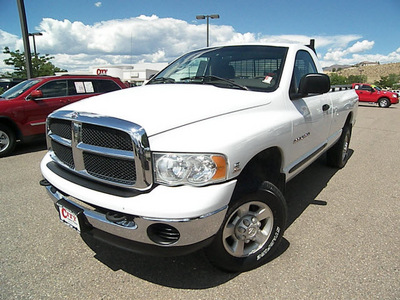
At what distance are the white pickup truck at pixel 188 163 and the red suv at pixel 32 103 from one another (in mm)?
4453

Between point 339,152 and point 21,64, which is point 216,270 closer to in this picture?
point 339,152

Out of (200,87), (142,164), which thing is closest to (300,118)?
(200,87)

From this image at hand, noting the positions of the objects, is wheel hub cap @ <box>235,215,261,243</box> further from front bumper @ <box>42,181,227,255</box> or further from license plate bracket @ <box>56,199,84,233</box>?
license plate bracket @ <box>56,199,84,233</box>

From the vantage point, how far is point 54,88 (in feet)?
22.5

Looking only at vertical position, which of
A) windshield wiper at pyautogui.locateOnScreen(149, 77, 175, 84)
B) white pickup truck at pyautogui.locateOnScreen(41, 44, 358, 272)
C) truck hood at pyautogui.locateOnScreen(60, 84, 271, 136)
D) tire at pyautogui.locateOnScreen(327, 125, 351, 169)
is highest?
windshield wiper at pyautogui.locateOnScreen(149, 77, 175, 84)

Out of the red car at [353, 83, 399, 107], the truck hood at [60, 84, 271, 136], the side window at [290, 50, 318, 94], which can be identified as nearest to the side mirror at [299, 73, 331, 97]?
the side window at [290, 50, 318, 94]

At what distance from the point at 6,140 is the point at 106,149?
5.49 metres

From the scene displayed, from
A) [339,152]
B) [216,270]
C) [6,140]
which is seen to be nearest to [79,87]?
[6,140]

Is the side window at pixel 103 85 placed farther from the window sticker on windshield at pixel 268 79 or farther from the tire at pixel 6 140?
the window sticker on windshield at pixel 268 79

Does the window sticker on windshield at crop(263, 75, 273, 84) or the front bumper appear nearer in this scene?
the front bumper

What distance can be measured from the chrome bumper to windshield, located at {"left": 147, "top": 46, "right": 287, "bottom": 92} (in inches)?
54.8

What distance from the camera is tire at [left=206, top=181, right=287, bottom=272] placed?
2020 mm

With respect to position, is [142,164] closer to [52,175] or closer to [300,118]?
[52,175]

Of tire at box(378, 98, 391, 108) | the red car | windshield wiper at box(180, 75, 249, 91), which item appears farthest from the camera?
tire at box(378, 98, 391, 108)
